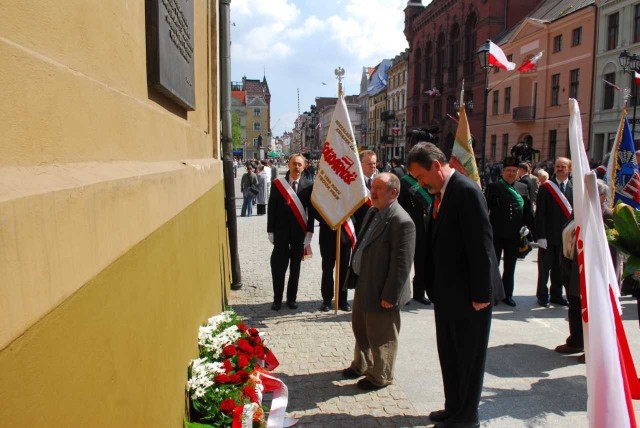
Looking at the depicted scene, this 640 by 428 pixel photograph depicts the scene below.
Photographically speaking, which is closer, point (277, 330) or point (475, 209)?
point (475, 209)

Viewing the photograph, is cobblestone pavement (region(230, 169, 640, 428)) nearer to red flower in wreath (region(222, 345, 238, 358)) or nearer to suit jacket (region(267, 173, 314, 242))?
red flower in wreath (region(222, 345, 238, 358))

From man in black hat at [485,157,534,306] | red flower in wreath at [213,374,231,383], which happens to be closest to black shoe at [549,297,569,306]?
man in black hat at [485,157,534,306]

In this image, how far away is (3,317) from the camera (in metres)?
0.93

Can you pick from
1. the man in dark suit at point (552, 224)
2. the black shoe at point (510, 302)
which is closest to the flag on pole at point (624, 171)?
the man in dark suit at point (552, 224)

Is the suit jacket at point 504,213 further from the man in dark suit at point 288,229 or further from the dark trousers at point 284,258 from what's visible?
the dark trousers at point 284,258

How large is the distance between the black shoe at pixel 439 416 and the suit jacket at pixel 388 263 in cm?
87

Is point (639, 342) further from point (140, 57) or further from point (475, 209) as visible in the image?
point (140, 57)

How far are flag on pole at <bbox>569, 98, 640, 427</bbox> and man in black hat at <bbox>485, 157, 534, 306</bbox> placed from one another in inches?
188

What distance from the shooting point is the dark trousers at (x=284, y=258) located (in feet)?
23.1

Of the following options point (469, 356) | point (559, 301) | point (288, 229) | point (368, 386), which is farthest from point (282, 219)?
point (559, 301)

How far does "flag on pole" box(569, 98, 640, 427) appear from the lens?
2359 millimetres

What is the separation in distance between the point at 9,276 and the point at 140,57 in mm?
1739

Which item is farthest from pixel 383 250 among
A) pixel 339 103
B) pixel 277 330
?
pixel 339 103

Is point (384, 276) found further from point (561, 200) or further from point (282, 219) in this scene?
point (561, 200)
